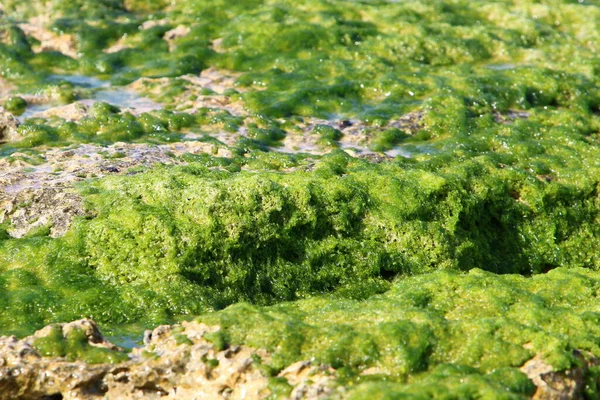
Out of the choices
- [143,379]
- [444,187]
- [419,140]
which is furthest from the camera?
[419,140]

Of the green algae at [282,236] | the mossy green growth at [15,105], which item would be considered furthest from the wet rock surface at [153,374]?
the mossy green growth at [15,105]

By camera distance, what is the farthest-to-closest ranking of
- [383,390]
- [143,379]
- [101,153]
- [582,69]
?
[582,69], [101,153], [143,379], [383,390]

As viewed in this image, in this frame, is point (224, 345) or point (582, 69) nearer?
point (224, 345)

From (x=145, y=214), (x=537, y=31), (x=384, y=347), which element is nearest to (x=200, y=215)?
(x=145, y=214)

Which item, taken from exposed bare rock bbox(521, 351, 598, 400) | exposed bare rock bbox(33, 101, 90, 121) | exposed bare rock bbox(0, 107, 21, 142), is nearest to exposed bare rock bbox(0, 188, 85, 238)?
exposed bare rock bbox(0, 107, 21, 142)

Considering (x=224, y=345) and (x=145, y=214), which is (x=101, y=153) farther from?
(x=224, y=345)

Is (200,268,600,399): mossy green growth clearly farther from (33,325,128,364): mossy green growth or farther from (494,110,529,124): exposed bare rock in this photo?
(494,110,529,124): exposed bare rock

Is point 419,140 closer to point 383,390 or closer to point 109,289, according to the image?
point 109,289
